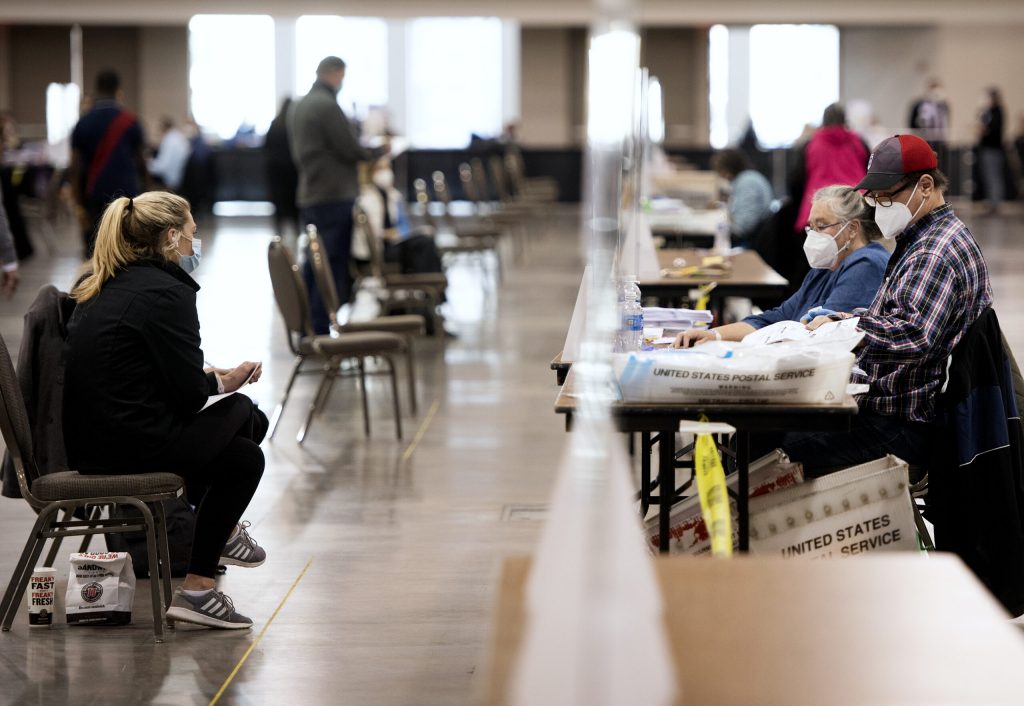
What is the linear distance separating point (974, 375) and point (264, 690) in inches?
64.7

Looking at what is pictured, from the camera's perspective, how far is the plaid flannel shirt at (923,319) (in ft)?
9.43

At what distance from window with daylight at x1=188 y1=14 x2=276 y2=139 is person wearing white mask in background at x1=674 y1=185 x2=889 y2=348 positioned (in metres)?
17.3

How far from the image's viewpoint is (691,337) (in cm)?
318

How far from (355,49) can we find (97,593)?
17841 mm

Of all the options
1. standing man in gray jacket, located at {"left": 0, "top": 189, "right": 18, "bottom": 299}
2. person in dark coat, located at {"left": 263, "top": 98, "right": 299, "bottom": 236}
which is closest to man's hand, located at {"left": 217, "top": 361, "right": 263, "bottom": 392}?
standing man in gray jacket, located at {"left": 0, "top": 189, "right": 18, "bottom": 299}

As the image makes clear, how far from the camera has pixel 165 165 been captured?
15484 millimetres

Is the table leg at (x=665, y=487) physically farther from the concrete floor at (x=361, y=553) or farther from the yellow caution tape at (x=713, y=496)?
the concrete floor at (x=361, y=553)

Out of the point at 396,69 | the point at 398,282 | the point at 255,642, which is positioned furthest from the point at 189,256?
the point at 396,69

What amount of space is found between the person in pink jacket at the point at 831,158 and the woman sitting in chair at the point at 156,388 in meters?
4.54

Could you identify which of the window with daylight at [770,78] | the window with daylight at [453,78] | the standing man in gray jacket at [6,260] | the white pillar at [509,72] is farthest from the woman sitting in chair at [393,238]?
the window with daylight at [770,78]

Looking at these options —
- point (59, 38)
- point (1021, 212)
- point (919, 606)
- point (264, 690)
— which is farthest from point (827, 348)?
point (59, 38)

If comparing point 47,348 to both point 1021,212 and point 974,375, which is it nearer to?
point 974,375

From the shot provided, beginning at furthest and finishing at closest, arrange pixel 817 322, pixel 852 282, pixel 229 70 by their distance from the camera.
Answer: pixel 229 70, pixel 852 282, pixel 817 322

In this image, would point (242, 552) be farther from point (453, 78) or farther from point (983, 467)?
point (453, 78)
